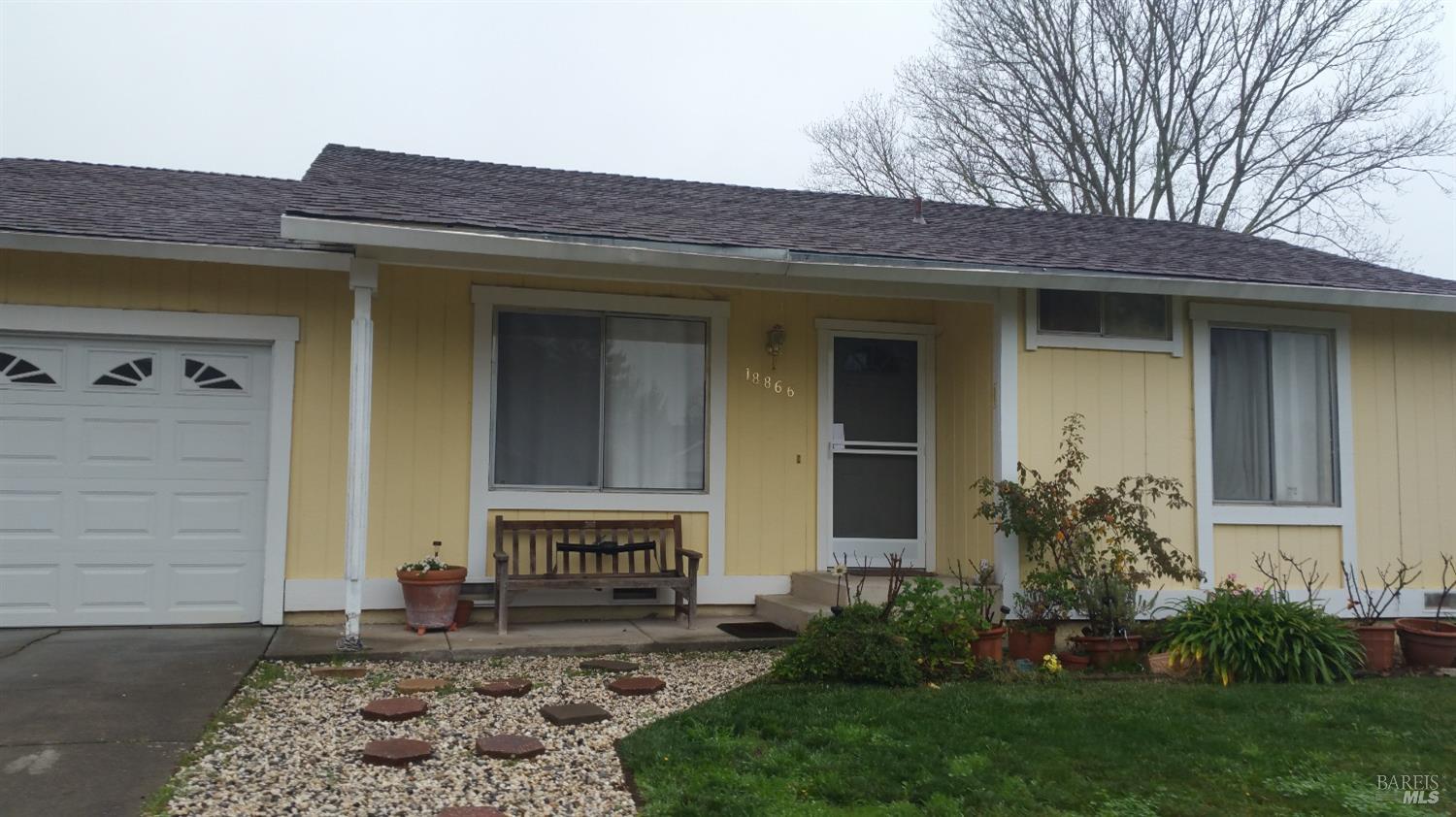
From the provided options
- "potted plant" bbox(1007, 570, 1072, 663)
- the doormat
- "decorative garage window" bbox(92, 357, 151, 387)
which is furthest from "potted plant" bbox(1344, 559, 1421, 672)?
"decorative garage window" bbox(92, 357, 151, 387)

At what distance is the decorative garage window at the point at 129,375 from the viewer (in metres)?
6.76

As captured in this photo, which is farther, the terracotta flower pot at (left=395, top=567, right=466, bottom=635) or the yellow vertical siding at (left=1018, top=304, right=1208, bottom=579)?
the yellow vertical siding at (left=1018, top=304, right=1208, bottom=579)

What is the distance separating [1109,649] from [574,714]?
349 cm

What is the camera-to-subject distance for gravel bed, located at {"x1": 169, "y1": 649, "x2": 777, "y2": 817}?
3.53 metres

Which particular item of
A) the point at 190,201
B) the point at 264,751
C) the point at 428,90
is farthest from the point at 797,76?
the point at 264,751

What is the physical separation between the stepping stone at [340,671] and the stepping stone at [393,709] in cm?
71

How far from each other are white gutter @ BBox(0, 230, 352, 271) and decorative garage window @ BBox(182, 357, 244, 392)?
0.73 meters

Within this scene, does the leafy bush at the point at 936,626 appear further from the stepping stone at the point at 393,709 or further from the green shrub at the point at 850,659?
the stepping stone at the point at 393,709

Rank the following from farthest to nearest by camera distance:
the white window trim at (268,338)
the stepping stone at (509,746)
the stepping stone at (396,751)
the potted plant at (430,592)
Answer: the white window trim at (268,338)
the potted plant at (430,592)
the stepping stone at (509,746)
the stepping stone at (396,751)

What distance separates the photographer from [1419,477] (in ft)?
25.5

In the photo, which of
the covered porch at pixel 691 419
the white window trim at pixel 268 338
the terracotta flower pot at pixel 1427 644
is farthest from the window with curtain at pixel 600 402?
the terracotta flower pot at pixel 1427 644

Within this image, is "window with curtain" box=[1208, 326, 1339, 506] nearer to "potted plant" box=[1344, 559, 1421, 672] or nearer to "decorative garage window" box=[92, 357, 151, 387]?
"potted plant" box=[1344, 559, 1421, 672]

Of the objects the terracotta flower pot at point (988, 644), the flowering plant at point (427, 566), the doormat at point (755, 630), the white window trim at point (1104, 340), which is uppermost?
the white window trim at point (1104, 340)

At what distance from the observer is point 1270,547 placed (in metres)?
7.41
